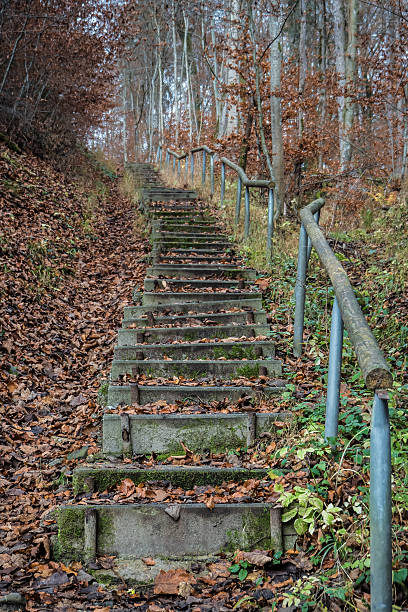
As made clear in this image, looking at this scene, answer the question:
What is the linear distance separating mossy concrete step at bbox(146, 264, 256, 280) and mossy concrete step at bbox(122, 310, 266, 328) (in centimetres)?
146

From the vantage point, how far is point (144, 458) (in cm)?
397

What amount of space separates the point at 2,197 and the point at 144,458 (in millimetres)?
6858

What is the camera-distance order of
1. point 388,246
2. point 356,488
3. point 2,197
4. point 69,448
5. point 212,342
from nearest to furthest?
1. point 356,488
2. point 69,448
3. point 212,342
4. point 388,246
5. point 2,197

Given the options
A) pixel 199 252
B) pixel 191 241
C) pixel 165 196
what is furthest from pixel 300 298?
Result: pixel 165 196

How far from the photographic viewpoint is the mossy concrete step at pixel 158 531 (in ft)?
10.3

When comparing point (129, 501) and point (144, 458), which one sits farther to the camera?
point (144, 458)

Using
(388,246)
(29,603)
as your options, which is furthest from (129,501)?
(388,246)

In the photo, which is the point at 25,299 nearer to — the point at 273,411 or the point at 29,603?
the point at 273,411

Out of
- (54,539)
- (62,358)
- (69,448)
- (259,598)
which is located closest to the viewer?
(259,598)

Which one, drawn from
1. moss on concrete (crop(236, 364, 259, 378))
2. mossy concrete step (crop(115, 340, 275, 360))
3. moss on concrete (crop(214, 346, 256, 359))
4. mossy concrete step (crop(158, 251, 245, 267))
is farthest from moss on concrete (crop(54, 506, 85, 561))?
mossy concrete step (crop(158, 251, 245, 267))

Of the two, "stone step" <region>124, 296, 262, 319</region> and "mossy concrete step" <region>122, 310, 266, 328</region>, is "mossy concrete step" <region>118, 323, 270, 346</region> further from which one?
"stone step" <region>124, 296, 262, 319</region>

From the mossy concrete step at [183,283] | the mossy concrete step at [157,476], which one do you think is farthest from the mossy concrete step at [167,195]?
the mossy concrete step at [157,476]

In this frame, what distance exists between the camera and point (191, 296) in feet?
21.8

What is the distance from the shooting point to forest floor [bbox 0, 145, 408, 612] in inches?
108
